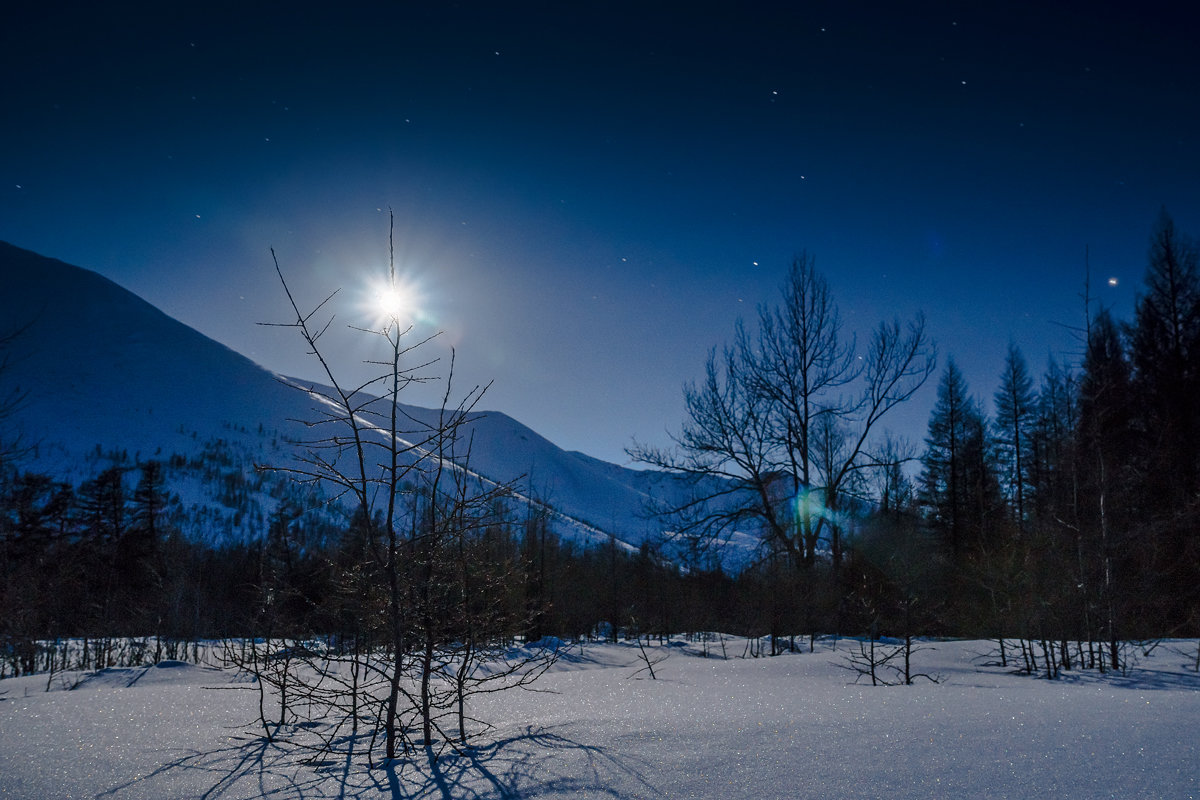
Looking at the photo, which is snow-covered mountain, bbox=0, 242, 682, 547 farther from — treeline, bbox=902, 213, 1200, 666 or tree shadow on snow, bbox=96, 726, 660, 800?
tree shadow on snow, bbox=96, 726, 660, 800

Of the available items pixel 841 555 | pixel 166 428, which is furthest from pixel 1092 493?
pixel 166 428

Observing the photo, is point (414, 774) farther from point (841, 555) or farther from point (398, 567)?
point (841, 555)

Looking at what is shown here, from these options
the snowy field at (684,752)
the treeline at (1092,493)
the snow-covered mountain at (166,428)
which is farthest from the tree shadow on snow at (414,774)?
the snow-covered mountain at (166,428)

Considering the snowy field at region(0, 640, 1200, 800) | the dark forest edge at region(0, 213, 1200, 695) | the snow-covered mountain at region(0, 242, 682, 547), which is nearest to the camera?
the snowy field at region(0, 640, 1200, 800)

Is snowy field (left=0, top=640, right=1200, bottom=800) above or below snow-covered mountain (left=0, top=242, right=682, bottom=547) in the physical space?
below

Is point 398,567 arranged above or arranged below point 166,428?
below

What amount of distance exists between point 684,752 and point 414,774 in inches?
42.5

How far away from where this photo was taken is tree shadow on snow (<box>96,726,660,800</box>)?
2.21m

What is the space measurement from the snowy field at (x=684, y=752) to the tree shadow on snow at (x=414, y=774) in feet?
0.04

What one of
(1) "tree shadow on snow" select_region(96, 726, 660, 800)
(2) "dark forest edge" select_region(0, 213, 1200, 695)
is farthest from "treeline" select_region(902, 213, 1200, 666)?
(1) "tree shadow on snow" select_region(96, 726, 660, 800)

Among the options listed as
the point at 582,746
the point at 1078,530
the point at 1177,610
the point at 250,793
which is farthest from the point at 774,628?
the point at 250,793

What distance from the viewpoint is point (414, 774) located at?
8.14ft

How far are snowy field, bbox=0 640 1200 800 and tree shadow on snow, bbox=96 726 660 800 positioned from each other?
0.04 feet

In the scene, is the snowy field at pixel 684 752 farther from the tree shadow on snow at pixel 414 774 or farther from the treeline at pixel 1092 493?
the treeline at pixel 1092 493
